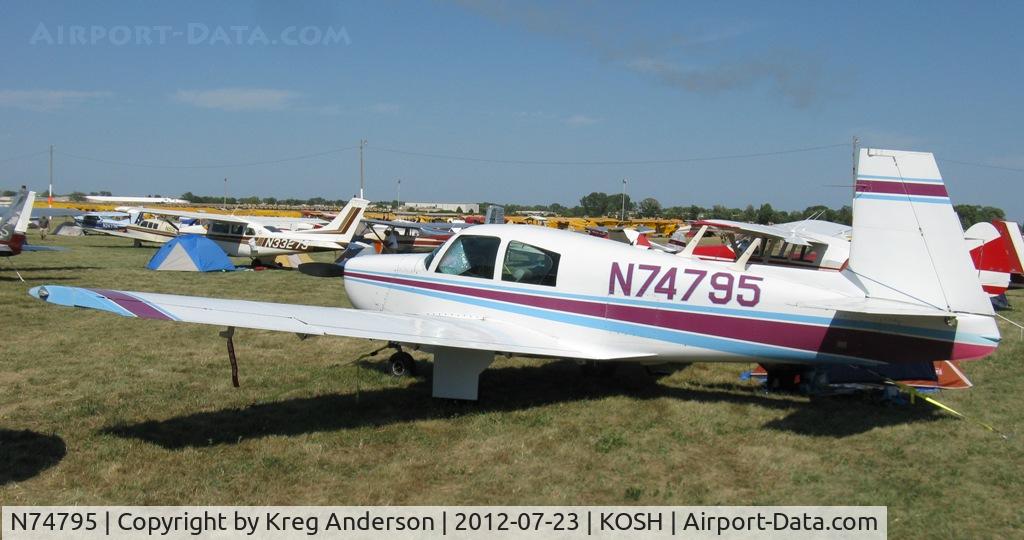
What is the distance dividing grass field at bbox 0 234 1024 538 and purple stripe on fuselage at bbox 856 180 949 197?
1946 mm

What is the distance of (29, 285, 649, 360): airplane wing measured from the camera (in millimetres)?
4750

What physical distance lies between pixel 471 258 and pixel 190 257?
14566 mm

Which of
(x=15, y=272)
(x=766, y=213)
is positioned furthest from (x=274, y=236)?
(x=766, y=213)

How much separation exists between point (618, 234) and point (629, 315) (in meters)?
18.0

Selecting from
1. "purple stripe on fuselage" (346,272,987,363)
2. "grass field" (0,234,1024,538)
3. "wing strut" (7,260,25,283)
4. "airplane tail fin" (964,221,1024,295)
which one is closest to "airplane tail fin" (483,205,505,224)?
"wing strut" (7,260,25,283)

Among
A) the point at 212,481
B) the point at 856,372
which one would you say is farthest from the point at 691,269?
the point at 212,481

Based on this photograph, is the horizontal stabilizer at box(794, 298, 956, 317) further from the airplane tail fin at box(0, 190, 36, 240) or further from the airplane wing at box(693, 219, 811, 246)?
the airplane tail fin at box(0, 190, 36, 240)

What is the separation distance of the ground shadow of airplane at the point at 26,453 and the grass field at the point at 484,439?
0.02m

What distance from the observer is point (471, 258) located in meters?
6.87

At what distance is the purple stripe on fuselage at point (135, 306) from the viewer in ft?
15.7

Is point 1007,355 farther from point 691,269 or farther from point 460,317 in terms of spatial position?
point 460,317

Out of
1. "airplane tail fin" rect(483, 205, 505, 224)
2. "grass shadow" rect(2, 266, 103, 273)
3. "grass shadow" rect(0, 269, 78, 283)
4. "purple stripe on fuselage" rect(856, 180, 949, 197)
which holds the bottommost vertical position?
"grass shadow" rect(2, 266, 103, 273)

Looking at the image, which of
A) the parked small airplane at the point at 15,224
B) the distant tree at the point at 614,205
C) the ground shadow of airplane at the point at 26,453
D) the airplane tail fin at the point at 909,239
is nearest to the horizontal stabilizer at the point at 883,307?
the airplane tail fin at the point at 909,239

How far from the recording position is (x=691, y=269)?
6.11 m
